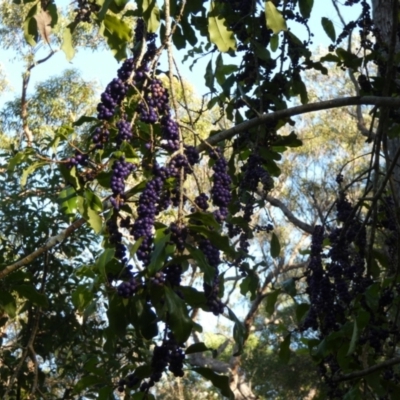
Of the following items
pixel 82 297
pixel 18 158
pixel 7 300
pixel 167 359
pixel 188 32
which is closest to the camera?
pixel 167 359

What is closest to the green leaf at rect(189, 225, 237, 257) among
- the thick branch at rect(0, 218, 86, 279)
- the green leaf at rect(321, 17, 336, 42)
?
the thick branch at rect(0, 218, 86, 279)

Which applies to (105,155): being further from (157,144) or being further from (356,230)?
(356,230)

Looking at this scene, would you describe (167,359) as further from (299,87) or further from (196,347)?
(299,87)

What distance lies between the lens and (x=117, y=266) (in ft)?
4.42

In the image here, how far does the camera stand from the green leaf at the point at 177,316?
1.18m

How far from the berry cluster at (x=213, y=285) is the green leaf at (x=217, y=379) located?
147mm

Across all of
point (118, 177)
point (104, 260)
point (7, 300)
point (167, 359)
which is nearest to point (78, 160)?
point (118, 177)

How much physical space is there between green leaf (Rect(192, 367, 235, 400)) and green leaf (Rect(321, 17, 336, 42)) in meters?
1.43

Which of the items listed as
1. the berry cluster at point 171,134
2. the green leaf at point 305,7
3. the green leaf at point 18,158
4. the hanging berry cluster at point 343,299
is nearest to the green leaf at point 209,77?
the green leaf at point 305,7

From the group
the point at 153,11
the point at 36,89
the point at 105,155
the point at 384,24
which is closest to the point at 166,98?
the point at 105,155

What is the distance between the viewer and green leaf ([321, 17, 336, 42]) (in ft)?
8.13

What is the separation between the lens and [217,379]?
1362 millimetres

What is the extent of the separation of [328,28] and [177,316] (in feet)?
5.14

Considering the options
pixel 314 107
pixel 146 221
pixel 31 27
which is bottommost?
pixel 146 221
